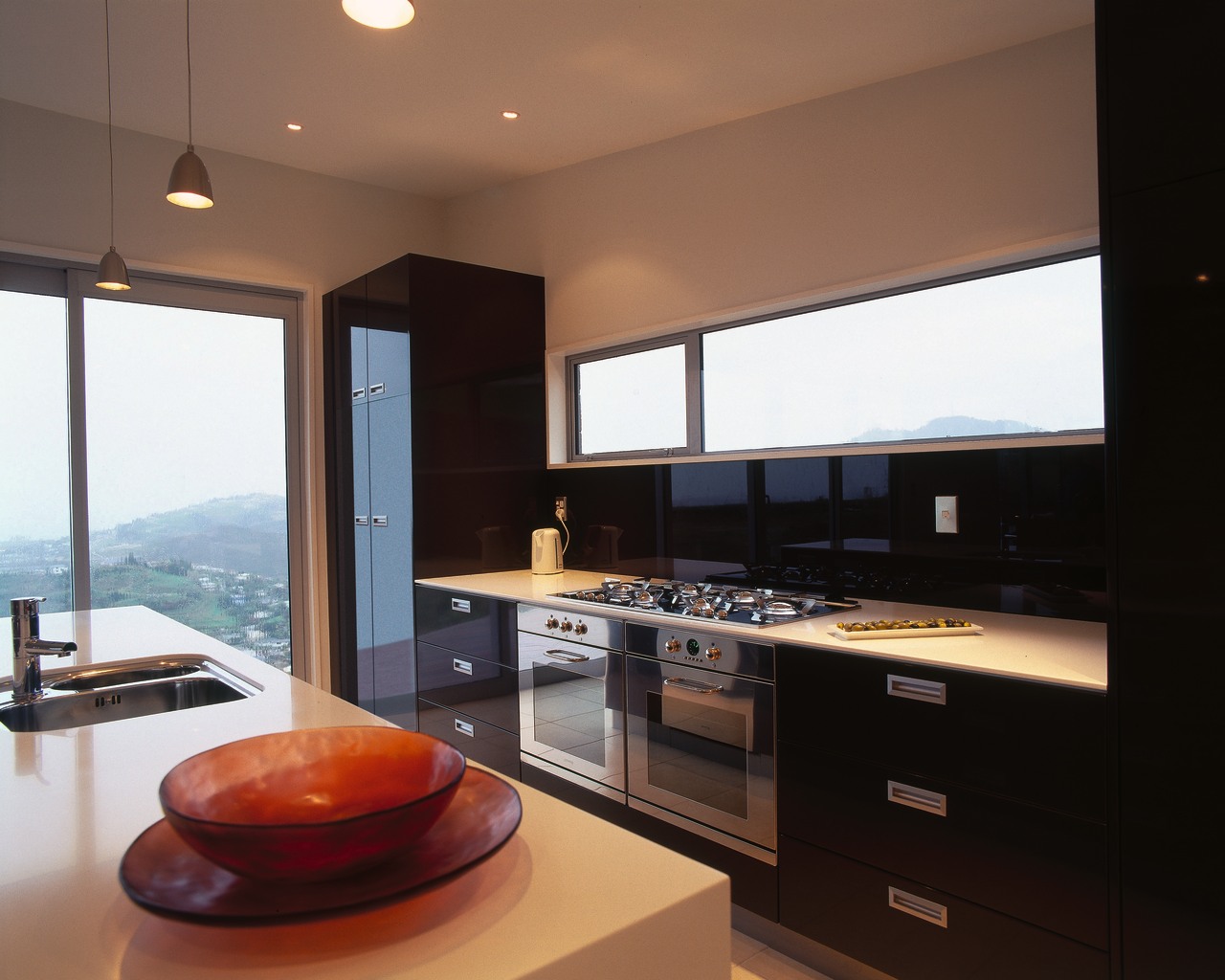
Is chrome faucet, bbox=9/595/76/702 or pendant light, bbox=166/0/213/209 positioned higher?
pendant light, bbox=166/0/213/209

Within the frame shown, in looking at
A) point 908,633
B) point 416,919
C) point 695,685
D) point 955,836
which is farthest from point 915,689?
point 416,919

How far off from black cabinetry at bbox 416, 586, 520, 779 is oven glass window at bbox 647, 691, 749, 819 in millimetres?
739

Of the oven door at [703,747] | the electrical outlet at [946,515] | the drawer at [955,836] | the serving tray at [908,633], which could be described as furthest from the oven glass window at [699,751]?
the electrical outlet at [946,515]

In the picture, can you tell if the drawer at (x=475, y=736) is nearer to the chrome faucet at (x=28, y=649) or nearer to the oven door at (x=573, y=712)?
the oven door at (x=573, y=712)

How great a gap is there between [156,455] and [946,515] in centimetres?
334

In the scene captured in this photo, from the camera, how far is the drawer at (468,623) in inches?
123

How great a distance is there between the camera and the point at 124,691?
183cm

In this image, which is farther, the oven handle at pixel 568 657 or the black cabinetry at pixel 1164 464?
the oven handle at pixel 568 657

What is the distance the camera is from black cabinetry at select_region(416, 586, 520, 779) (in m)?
3.13

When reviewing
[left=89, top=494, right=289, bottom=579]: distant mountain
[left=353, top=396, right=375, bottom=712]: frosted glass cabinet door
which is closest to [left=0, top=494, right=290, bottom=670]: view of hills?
[left=89, top=494, right=289, bottom=579]: distant mountain

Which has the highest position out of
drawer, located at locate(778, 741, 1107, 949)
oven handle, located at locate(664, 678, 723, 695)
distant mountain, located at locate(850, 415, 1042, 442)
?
distant mountain, located at locate(850, 415, 1042, 442)

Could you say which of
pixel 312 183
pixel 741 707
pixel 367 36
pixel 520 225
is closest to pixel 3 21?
pixel 367 36

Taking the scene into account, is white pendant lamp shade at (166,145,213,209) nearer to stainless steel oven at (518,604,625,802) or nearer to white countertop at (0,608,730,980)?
white countertop at (0,608,730,980)

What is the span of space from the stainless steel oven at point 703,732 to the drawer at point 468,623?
68 cm
